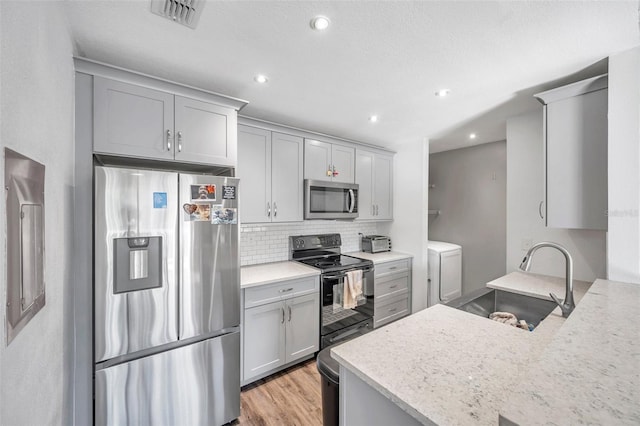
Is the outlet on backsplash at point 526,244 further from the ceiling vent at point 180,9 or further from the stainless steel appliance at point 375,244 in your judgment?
the ceiling vent at point 180,9

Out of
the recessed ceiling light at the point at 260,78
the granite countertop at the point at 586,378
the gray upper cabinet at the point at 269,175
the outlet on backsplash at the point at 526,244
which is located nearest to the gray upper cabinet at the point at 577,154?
the outlet on backsplash at the point at 526,244

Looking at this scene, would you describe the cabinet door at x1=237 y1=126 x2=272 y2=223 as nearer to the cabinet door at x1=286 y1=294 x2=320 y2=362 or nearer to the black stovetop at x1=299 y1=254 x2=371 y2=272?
the black stovetop at x1=299 y1=254 x2=371 y2=272

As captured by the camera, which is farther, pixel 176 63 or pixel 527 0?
pixel 176 63

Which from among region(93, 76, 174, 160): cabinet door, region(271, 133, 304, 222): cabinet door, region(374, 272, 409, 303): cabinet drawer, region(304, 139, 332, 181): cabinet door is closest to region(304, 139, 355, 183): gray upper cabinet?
region(304, 139, 332, 181): cabinet door

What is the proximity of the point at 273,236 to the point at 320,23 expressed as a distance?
83.0 inches

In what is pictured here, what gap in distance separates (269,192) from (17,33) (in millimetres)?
1925

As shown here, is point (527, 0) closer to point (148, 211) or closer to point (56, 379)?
point (148, 211)

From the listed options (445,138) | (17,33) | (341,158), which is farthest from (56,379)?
(445,138)

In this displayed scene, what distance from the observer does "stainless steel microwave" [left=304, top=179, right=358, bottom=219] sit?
281 centimetres

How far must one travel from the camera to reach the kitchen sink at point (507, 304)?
1703 mm

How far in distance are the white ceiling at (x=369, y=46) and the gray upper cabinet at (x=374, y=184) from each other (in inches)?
46.2

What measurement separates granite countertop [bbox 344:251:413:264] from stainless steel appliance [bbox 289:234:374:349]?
197 millimetres

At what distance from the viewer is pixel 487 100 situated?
2186 mm

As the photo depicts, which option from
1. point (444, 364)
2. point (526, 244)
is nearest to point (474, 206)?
point (526, 244)
